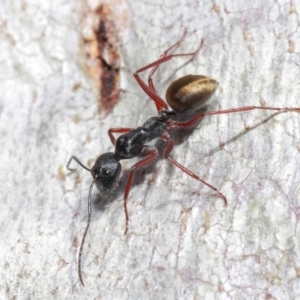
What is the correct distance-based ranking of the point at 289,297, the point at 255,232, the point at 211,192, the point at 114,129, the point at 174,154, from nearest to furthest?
the point at 289,297 < the point at 255,232 < the point at 211,192 < the point at 174,154 < the point at 114,129

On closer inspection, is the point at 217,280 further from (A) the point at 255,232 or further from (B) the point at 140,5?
(B) the point at 140,5

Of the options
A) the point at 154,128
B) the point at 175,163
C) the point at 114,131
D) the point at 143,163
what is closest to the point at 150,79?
the point at 154,128

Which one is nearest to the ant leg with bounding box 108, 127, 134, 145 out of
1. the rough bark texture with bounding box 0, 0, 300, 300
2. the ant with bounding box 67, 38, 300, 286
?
the ant with bounding box 67, 38, 300, 286

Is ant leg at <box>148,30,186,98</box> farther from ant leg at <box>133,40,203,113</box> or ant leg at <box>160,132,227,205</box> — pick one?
ant leg at <box>160,132,227,205</box>

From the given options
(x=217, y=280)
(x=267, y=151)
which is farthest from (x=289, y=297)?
(x=267, y=151)

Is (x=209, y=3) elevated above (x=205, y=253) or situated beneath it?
elevated above

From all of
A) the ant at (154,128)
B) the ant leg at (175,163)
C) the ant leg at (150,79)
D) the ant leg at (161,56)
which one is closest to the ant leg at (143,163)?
the ant at (154,128)

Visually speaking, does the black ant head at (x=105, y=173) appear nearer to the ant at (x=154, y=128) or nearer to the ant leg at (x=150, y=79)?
the ant at (x=154, y=128)

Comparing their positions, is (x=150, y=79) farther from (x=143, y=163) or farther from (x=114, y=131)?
(x=143, y=163)
